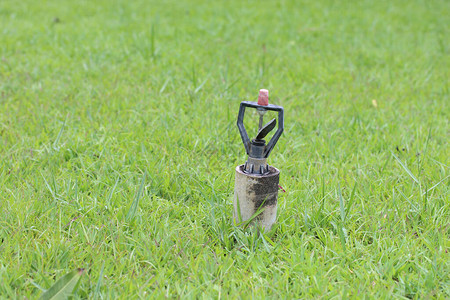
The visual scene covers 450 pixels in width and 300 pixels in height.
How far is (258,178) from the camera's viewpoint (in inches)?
65.3

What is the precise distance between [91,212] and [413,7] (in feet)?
21.7

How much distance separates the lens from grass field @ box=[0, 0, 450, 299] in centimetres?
157

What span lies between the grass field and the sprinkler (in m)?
0.09

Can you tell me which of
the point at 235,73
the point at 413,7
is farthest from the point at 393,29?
the point at 235,73

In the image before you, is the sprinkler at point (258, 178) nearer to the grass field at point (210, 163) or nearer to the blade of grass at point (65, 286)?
the grass field at point (210, 163)

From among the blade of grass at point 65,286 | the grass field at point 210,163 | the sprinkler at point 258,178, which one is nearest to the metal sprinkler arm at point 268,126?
the sprinkler at point 258,178

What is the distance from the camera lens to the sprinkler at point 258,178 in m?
1.67

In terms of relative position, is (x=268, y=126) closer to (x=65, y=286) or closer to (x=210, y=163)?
(x=210, y=163)

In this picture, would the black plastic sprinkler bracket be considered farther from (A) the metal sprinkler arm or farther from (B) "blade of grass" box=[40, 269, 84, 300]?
(B) "blade of grass" box=[40, 269, 84, 300]

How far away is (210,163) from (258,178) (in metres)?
0.77

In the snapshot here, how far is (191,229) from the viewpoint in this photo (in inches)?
70.5

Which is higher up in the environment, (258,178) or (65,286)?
(258,178)

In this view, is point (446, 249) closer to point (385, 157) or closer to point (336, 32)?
point (385, 157)

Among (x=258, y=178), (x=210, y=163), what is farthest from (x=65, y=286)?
(x=210, y=163)
